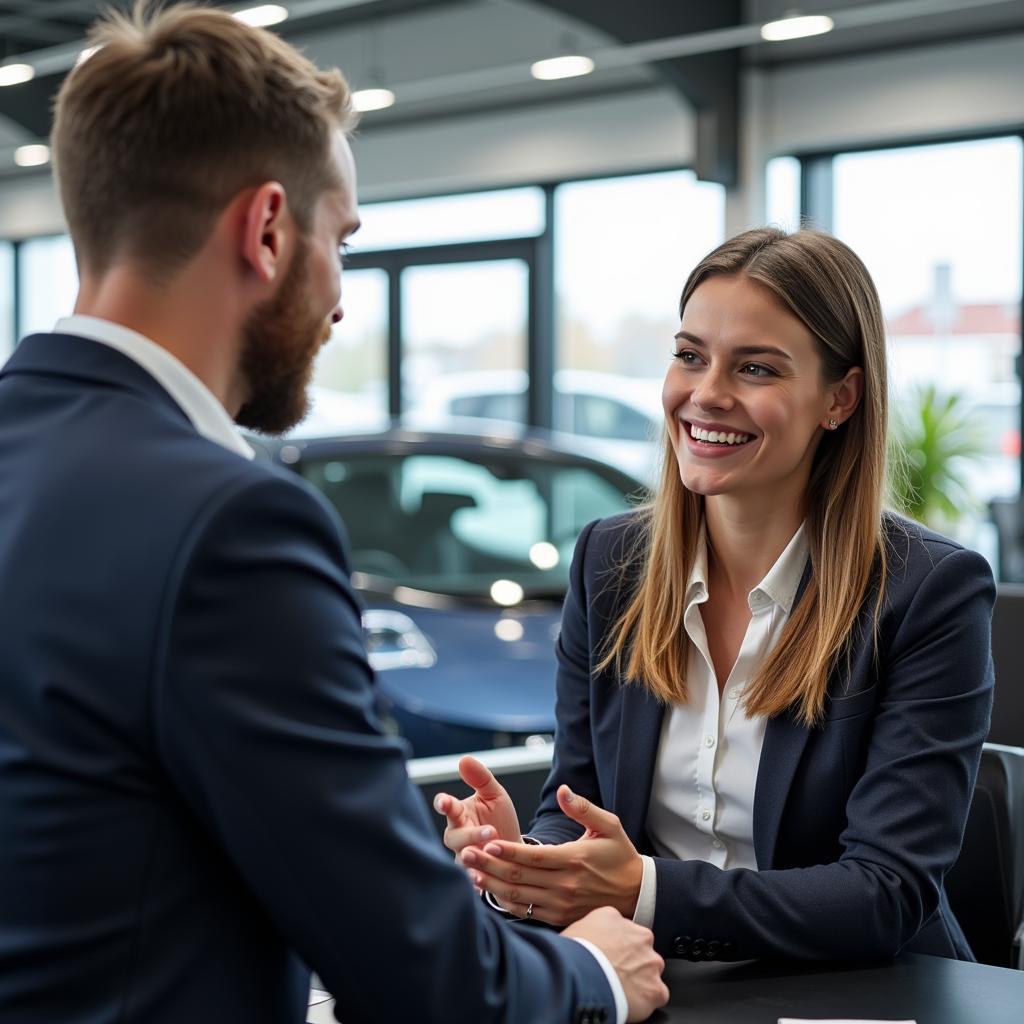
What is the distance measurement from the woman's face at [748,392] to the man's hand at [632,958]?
0.76 meters

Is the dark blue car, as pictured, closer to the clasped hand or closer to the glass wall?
the clasped hand

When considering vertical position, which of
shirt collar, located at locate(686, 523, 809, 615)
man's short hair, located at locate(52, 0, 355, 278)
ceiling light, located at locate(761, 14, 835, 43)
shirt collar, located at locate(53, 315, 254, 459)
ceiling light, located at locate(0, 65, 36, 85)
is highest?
ceiling light, located at locate(0, 65, 36, 85)

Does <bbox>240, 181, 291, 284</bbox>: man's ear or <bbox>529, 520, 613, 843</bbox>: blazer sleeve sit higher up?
<bbox>240, 181, 291, 284</bbox>: man's ear

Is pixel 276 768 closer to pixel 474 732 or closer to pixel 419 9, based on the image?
pixel 474 732

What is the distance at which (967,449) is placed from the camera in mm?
7934

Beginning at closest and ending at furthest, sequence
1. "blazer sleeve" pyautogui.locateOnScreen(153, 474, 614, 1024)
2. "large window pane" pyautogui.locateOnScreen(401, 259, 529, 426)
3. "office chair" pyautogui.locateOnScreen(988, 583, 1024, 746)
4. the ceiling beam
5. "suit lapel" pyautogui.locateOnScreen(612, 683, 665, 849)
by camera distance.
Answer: "blazer sleeve" pyautogui.locateOnScreen(153, 474, 614, 1024) → "suit lapel" pyautogui.locateOnScreen(612, 683, 665, 849) → "office chair" pyautogui.locateOnScreen(988, 583, 1024, 746) → the ceiling beam → "large window pane" pyautogui.locateOnScreen(401, 259, 529, 426)

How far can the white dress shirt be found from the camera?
1964 millimetres

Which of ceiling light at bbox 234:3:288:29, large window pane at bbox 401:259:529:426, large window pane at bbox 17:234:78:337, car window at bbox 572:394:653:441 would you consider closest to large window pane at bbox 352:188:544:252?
large window pane at bbox 401:259:529:426

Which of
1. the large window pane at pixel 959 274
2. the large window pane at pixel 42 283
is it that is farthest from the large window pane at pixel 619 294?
the large window pane at pixel 42 283

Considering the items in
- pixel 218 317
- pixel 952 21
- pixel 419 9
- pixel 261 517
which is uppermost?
pixel 419 9

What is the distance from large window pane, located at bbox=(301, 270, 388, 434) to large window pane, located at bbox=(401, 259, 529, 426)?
0.28 metres

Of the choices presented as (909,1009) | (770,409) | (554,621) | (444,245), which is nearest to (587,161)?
(444,245)

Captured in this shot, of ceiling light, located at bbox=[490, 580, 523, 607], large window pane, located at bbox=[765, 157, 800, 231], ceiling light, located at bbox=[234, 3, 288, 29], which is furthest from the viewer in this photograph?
large window pane, located at bbox=[765, 157, 800, 231]

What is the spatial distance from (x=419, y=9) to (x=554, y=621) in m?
7.06
